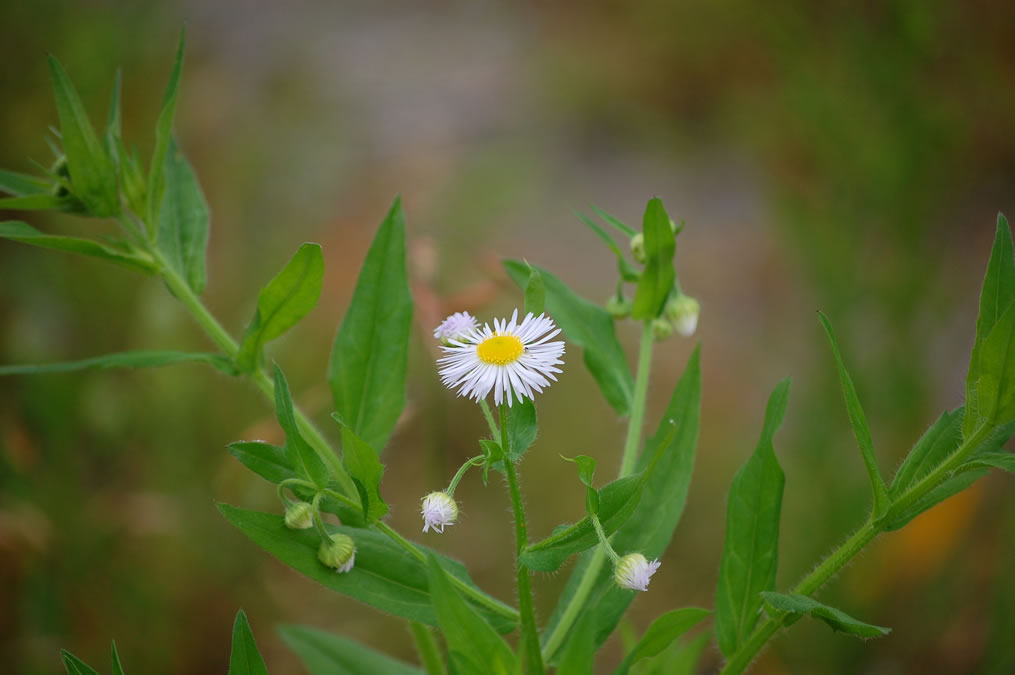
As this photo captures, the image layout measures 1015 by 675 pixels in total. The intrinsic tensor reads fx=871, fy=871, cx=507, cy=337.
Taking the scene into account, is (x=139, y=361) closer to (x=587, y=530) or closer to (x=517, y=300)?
(x=587, y=530)

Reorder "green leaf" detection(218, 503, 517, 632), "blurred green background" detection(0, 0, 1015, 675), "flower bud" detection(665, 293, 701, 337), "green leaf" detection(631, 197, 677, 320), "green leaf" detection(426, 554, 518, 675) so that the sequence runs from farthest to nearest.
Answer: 1. "blurred green background" detection(0, 0, 1015, 675)
2. "flower bud" detection(665, 293, 701, 337)
3. "green leaf" detection(631, 197, 677, 320)
4. "green leaf" detection(218, 503, 517, 632)
5. "green leaf" detection(426, 554, 518, 675)

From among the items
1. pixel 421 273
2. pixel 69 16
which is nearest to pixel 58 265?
pixel 69 16

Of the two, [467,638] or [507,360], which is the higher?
[507,360]

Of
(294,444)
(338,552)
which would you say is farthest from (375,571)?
(294,444)

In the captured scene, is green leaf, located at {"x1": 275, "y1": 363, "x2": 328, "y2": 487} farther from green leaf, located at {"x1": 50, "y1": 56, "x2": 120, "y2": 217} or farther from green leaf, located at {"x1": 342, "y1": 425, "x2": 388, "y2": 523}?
green leaf, located at {"x1": 50, "y1": 56, "x2": 120, "y2": 217}

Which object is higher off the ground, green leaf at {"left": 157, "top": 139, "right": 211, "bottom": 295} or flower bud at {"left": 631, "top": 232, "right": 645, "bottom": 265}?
flower bud at {"left": 631, "top": 232, "right": 645, "bottom": 265}

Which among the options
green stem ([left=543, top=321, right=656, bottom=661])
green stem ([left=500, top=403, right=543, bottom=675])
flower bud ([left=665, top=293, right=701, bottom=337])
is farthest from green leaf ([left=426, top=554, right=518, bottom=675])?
A: flower bud ([left=665, top=293, right=701, bottom=337])
